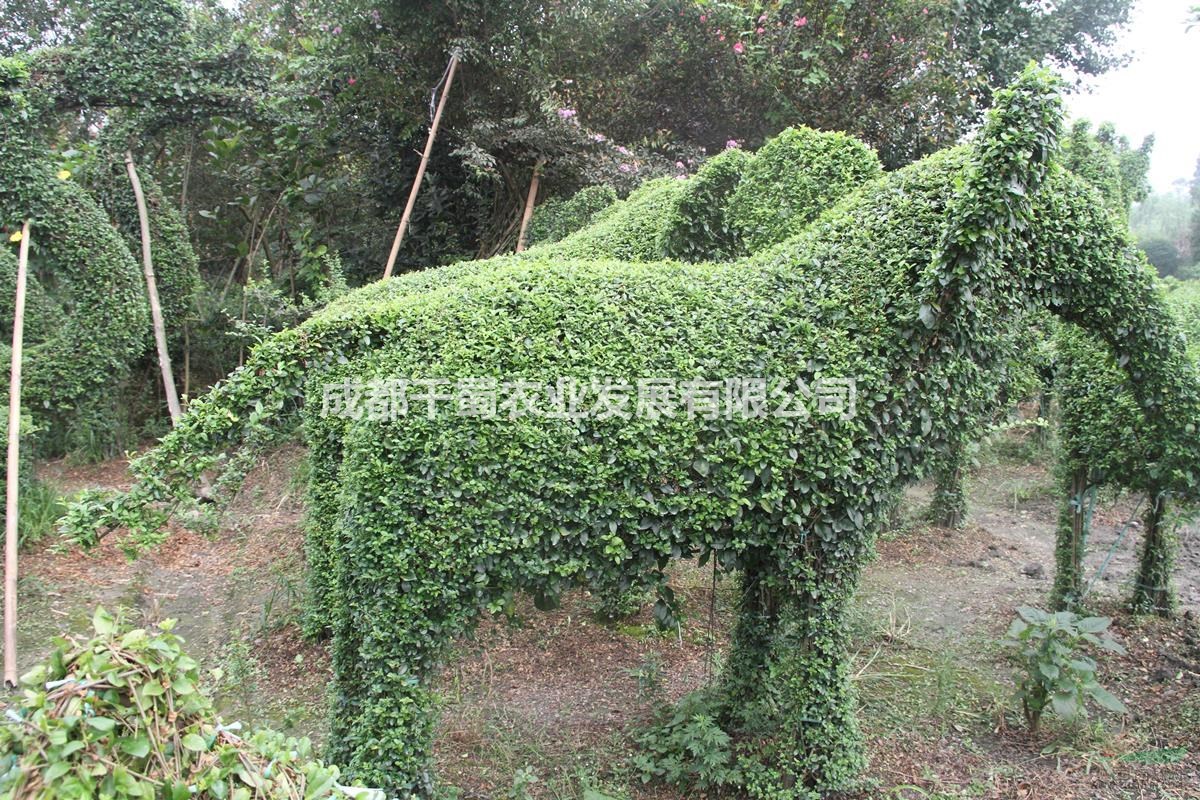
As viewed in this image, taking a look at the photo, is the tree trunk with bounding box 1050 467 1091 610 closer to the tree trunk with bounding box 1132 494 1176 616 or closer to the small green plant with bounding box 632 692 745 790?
the tree trunk with bounding box 1132 494 1176 616

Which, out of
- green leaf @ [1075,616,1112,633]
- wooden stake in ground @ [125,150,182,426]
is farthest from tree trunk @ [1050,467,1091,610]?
wooden stake in ground @ [125,150,182,426]

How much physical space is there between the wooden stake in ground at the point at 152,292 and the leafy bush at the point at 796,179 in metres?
5.58

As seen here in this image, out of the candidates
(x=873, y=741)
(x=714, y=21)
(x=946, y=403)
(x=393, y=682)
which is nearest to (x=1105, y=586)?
(x=873, y=741)

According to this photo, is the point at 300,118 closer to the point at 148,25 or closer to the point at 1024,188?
the point at 148,25

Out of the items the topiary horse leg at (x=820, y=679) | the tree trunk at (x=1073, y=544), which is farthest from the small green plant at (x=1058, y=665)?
the tree trunk at (x=1073, y=544)

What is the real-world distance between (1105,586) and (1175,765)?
3271mm

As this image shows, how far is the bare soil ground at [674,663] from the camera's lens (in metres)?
4.02

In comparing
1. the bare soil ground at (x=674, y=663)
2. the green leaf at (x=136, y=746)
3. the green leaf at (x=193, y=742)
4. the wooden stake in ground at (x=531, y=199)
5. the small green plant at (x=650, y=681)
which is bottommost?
the bare soil ground at (x=674, y=663)

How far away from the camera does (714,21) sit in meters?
9.89

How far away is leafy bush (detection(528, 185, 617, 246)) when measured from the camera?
8.35m

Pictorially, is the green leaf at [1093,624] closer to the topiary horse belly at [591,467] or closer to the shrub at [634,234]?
the topiary horse belly at [591,467]

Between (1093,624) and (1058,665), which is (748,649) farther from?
(1093,624)

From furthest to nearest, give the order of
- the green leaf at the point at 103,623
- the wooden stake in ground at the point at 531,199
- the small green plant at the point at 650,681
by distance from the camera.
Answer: the wooden stake in ground at the point at 531,199
the small green plant at the point at 650,681
the green leaf at the point at 103,623

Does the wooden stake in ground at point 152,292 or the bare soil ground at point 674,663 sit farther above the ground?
the wooden stake in ground at point 152,292
